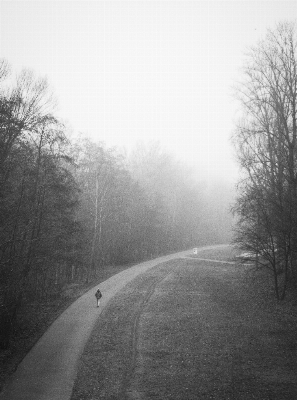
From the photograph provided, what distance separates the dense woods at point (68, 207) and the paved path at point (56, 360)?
2096mm

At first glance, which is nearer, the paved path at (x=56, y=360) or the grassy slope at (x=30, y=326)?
the paved path at (x=56, y=360)

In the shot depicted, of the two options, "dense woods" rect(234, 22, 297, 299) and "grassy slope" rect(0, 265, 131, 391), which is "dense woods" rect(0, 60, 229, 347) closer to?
"grassy slope" rect(0, 265, 131, 391)

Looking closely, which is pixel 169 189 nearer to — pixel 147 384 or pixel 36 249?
pixel 36 249

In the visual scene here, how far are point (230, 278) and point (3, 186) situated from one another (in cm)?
2018

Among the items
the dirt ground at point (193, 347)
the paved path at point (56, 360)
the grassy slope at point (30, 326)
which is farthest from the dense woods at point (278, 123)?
the grassy slope at point (30, 326)

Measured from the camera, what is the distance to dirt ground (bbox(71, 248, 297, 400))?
9.08m

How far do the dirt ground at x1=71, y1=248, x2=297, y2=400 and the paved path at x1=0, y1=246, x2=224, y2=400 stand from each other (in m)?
0.48

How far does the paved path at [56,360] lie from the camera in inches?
353

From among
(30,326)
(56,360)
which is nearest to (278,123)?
(56,360)

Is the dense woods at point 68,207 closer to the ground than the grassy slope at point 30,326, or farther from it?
farther from it

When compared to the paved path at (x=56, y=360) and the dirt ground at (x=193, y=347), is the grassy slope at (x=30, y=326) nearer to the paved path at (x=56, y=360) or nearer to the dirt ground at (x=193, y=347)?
the paved path at (x=56, y=360)

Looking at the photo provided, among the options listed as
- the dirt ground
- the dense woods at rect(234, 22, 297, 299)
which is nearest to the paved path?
the dirt ground

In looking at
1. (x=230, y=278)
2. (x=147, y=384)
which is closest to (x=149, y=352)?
(x=147, y=384)

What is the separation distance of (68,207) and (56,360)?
9176mm
